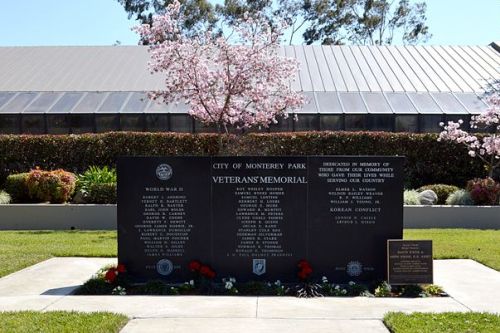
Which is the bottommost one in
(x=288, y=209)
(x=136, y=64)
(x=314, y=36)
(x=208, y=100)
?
(x=288, y=209)

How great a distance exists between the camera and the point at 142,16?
160 ft

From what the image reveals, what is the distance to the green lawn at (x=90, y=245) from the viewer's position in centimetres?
1080

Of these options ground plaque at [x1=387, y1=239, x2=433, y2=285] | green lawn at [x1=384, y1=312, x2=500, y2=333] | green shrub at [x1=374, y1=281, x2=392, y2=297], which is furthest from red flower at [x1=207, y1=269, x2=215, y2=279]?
green lawn at [x1=384, y1=312, x2=500, y2=333]

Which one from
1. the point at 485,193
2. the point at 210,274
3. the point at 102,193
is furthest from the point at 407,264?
the point at 102,193

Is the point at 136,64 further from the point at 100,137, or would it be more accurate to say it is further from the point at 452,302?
the point at 452,302

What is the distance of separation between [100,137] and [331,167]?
12102 mm

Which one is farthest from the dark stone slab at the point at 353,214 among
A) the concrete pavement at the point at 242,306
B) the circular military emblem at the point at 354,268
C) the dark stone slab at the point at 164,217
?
the dark stone slab at the point at 164,217

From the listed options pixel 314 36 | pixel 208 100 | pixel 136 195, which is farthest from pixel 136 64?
pixel 314 36

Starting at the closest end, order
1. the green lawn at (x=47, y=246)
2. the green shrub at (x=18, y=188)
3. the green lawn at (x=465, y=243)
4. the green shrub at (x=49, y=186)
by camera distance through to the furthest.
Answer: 1. the green lawn at (x=47, y=246)
2. the green lawn at (x=465, y=243)
3. the green shrub at (x=49, y=186)
4. the green shrub at (x=18, y=188)

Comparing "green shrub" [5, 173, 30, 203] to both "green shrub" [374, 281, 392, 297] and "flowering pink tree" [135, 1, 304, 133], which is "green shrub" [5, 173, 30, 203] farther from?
"green shrub" [374, 281, 392, 297]

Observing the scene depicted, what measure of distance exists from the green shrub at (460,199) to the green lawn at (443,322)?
33.7 feet

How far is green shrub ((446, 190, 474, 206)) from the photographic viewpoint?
55.3 ft

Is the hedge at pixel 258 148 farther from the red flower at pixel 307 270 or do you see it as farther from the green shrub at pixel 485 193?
the red flower at pixel 307 270

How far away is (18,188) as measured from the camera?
56.9 ft
